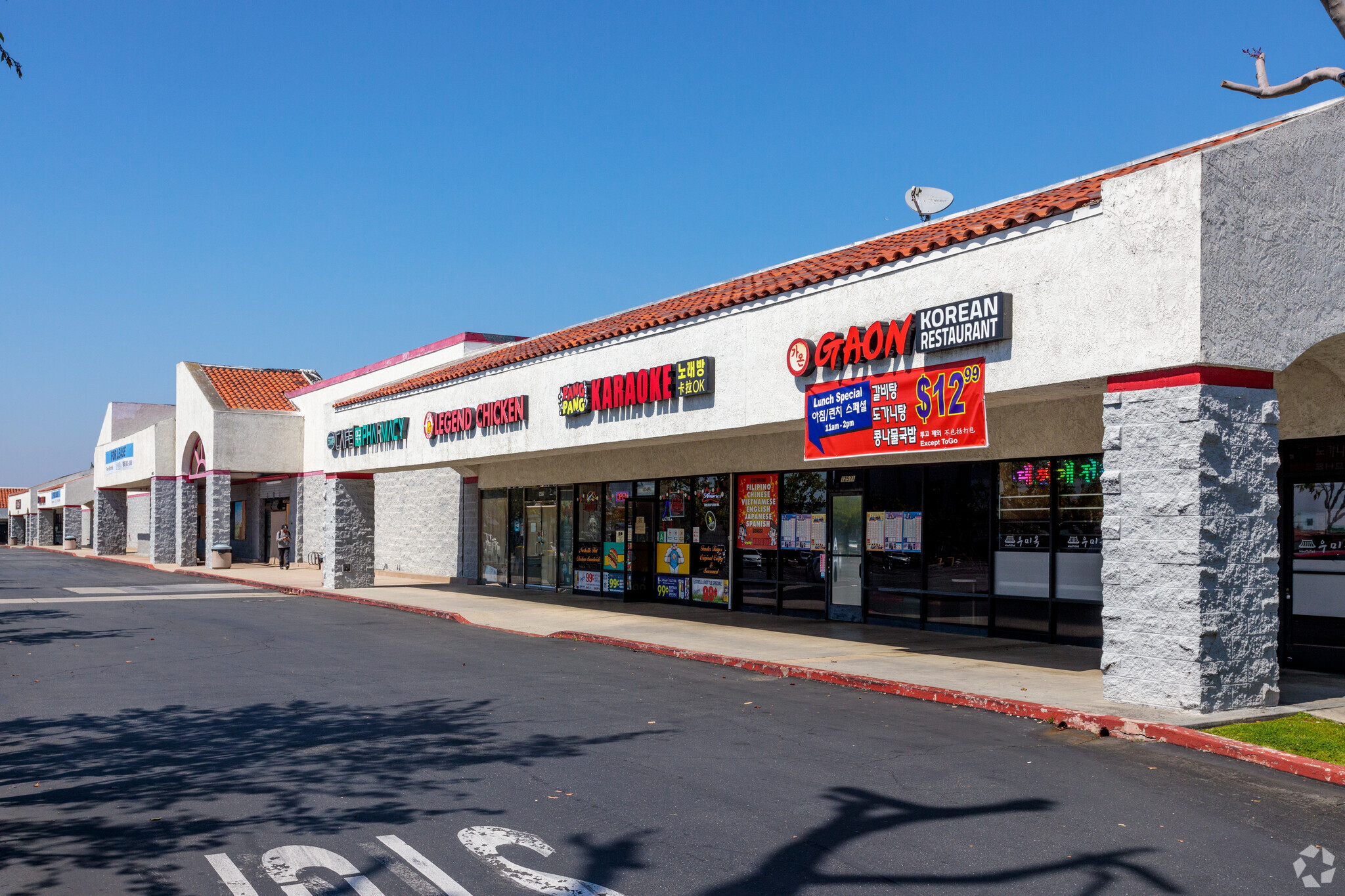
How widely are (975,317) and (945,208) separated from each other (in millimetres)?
7600

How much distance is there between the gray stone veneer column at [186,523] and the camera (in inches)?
1654

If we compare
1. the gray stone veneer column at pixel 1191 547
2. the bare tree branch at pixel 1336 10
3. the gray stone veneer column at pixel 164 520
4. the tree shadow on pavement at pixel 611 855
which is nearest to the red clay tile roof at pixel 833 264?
the bare tree branch at pixel 1336 10

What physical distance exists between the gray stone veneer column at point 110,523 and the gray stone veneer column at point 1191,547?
2233 inches

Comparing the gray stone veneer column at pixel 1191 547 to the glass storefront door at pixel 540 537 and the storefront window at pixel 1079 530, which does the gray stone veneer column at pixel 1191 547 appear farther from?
the glass storefront door at pixel 540 537

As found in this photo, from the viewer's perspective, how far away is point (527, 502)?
2773 cm

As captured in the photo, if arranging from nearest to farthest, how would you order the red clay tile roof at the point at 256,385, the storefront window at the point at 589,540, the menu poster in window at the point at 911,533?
the menu poster in window at the point at 911,533
the storefront window at the point at 589,540
the red clay tile roof at the point at 256,385

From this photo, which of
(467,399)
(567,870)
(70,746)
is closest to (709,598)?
(467,399)

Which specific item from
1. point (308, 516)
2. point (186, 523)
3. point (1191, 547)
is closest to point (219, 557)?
point (308, 516)

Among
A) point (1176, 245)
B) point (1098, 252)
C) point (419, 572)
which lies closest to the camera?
point (1176, 245)

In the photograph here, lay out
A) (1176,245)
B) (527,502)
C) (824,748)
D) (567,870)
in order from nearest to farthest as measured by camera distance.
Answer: (567,870) < (824,748) < (1176,245) < (527,502)

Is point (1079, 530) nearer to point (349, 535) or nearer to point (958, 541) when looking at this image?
point (958, 541)

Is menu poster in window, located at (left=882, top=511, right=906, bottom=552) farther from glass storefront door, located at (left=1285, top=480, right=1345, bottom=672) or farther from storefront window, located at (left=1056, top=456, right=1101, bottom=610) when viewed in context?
glass storefront door, located at (left=1285, top=480, right=1345, bottom=672)

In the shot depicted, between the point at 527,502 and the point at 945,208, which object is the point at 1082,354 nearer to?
the point at 945,208

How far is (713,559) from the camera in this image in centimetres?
2178
